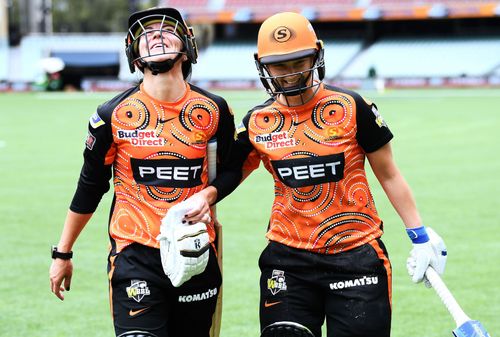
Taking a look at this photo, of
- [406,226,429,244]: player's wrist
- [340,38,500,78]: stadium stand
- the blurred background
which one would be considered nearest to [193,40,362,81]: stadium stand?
the blurred background

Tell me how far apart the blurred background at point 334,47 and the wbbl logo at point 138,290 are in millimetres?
48905

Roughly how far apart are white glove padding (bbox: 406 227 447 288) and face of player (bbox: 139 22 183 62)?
1568mm

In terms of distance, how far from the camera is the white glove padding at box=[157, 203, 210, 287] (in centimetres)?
470

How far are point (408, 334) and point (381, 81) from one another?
44.5 metres

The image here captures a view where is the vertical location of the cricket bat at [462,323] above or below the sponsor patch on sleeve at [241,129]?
below

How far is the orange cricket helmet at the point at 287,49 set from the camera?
494 centimetres

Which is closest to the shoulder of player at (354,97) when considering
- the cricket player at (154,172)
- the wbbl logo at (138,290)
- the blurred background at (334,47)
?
the cricket player at (154,172)

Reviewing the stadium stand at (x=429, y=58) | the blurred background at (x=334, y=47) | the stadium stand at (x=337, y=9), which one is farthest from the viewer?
the stadium stand at (x=337, y=9)

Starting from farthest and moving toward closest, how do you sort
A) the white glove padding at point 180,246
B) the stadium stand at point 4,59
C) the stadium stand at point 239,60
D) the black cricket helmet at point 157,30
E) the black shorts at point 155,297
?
the stadium stand at point 4,59 < the stadium stand at point 239,60 < the black cricket helmet at point 157,30 < the black shorts at point 155,297 < the white glove padding at point 180,246

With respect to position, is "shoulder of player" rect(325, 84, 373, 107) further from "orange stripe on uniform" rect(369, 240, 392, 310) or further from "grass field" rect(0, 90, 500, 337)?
"grass field" rect(0, 90, 500, 337)

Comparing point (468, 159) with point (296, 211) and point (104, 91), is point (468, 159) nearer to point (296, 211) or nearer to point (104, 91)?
point (296, 211)

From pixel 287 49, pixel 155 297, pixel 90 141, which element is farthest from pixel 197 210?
pixel 287 49

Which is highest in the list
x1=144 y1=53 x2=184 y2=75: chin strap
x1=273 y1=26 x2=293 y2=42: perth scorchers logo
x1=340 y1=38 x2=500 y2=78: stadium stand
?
x1=273 y1=26 x2=293 y2=42: perth scorchers logo

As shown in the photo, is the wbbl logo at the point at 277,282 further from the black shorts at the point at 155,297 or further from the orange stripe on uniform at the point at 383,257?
the orange stripe on uniform at the point at 383,257
